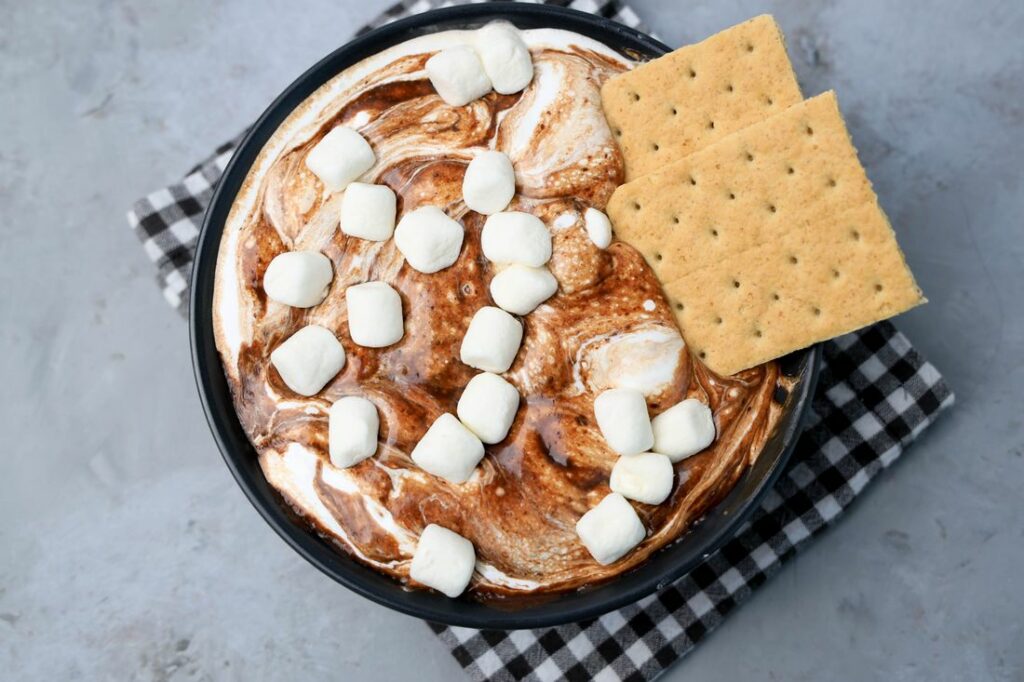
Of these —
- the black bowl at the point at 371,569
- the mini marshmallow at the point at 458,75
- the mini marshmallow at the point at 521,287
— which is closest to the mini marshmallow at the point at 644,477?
the black bowl at the point at 371,569

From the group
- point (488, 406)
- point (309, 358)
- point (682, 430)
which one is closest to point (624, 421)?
point (682, 430)

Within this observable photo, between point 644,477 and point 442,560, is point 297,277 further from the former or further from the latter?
point 644,477

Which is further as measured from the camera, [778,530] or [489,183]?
[778,530]

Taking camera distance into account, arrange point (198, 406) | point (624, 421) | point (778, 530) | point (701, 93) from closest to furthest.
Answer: point (624, 421), point (701, 93), point (778, 530), point (198, 406)

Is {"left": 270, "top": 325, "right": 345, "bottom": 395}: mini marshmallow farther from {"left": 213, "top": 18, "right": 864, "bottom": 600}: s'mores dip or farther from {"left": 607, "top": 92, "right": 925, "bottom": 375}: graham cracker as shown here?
{"left": 607, "top": 92, "right": 925, "bottom": 375}: graham cracker

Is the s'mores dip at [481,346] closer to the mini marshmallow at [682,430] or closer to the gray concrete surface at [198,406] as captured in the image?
Answer: the mini marshmallow at [682,430]

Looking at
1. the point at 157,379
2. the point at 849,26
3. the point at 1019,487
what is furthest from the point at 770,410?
the point at 157,379

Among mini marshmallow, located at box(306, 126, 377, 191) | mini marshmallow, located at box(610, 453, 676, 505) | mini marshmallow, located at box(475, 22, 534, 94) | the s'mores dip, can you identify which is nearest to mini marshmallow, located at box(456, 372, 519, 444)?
the s'mores dip
